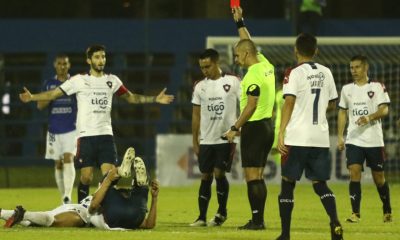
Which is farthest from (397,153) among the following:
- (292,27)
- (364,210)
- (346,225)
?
(346,225)

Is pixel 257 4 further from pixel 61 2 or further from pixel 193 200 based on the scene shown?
pixel 193 200

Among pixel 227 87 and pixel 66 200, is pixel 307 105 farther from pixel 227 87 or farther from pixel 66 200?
pixel 66 200

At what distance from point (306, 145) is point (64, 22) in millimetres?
23458

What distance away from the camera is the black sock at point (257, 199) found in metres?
12.9

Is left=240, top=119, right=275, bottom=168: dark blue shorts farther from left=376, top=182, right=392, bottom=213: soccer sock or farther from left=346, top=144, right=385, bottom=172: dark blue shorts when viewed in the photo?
left=376, top=182, right=392, bottom=213: soccer sock

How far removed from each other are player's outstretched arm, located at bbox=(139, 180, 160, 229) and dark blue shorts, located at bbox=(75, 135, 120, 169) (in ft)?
6.40

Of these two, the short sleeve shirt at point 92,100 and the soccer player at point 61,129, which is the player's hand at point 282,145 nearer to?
the short sleeve shirt at point 92,100

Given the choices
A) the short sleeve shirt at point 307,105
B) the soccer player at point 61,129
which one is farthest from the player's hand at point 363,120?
the soccer player at point 61,129

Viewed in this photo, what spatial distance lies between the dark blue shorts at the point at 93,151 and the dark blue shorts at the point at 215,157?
1313 millimetres

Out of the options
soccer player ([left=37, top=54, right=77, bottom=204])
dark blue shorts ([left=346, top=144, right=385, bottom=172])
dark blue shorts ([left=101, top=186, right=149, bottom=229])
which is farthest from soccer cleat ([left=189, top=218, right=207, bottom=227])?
soccer player ([left=37, top=54, right=77, bottom=204])

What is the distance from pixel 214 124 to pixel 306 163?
2.83m

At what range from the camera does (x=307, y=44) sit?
1127cm

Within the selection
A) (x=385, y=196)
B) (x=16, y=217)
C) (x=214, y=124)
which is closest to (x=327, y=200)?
(x=214, y=124)

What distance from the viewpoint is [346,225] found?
1380 centimetres
